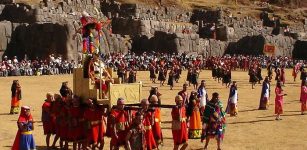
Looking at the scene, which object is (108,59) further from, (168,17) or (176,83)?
(168,17)

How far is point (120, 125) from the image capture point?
12.1m

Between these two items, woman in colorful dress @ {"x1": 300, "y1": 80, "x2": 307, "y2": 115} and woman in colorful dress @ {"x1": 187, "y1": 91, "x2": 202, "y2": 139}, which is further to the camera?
woman in colorful dress @ {"x1": 300, "y1": 80, "x2": 307, "y2": 115}

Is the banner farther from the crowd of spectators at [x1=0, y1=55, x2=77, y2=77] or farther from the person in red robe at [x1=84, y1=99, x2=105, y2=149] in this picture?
the person in red robe at [x1=84, y1=99, x2=105, y2=149]

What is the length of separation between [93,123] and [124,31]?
1904 inches

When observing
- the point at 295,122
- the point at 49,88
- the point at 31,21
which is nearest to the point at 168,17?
the point at 31,21

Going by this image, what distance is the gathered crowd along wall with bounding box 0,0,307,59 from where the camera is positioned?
43594 mm

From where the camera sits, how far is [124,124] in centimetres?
1218

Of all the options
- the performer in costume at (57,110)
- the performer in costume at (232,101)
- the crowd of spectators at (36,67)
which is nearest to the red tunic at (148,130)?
the performer in costume at (57,110)

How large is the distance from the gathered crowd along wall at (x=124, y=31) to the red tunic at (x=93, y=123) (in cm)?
1778

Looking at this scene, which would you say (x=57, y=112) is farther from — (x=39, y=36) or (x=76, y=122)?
(x=39, y=36)

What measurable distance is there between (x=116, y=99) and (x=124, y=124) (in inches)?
35.8

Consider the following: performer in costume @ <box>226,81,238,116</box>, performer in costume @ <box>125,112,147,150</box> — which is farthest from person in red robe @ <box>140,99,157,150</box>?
performer in costume @ <box>226,81,238,116</box>

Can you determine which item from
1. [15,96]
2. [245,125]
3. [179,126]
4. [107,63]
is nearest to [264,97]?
[245,125]

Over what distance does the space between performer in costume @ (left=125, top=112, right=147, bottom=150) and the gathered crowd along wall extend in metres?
19.7
